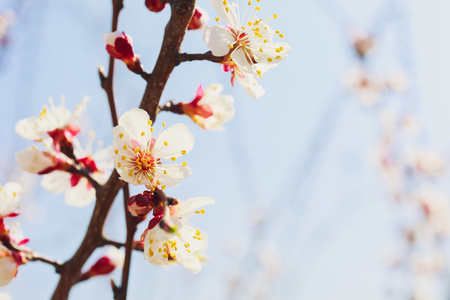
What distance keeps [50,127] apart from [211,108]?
1.34 ft

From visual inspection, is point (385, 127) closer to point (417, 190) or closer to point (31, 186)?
point (417, 190)

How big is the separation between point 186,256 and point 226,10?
1.85 ft

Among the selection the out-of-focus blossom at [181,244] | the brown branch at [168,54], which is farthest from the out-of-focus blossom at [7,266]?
the brown branch at [168,54]

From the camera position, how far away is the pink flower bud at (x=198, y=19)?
3.02 ft

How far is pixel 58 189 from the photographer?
1.08 meters

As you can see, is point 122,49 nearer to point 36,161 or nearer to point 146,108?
point 146,108

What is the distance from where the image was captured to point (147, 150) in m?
0.85

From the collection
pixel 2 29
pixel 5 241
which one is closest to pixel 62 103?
pixel 5 241

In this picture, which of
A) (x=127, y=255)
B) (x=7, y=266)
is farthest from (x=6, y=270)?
(x=127, y=255)

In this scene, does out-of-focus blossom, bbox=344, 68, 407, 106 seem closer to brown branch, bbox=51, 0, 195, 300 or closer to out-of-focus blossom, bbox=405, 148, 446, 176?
out-of-focus blossom, bbox=405, 148, 446, 176

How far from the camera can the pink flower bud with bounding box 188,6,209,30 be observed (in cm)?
92

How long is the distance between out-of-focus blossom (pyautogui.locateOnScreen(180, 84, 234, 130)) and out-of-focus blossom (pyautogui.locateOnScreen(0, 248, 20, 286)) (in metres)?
0.51

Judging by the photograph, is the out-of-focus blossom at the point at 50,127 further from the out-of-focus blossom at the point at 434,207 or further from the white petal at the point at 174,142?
the out-of-focus blossom at the point at 434,207

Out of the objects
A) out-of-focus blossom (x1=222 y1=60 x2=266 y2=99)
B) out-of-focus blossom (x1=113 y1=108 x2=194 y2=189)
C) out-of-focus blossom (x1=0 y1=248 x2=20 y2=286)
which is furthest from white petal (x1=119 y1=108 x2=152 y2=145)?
out-of-focus blossom (x1=0 y1=248 x2=20 y2=286)
